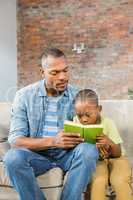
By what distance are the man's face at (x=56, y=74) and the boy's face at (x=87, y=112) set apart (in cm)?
18

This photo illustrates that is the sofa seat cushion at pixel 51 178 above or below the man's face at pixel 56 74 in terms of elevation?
below

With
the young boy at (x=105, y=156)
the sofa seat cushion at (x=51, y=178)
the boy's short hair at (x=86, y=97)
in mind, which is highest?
the boy's short hair at (x=86, y=97)

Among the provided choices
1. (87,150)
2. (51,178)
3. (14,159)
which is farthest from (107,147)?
(14,159)

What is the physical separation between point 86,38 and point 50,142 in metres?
4.34

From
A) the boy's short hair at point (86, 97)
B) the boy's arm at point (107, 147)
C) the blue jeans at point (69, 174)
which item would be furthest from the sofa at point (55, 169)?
the boy's short hair at point (86, 97)

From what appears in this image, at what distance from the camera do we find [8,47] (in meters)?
6.11

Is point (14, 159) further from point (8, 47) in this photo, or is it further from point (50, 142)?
point (8, 47)

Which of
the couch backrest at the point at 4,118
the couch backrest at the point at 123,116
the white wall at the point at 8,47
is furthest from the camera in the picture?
the white wall at the point at 8,47

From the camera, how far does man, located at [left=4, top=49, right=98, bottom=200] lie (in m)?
1.78

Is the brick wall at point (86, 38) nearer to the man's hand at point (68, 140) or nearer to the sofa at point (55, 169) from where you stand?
the sofa at point (55, 169)

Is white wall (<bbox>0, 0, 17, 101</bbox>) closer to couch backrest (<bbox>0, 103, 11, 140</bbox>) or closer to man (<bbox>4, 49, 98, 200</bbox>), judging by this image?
couch backrest (<bbox>0, 103, 11, 140</bbox>)

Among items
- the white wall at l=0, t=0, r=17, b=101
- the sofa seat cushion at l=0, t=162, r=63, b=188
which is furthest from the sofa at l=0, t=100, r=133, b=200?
the white wall at l=0, t=0, r=17, b=101

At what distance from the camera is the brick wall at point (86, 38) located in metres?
5.82

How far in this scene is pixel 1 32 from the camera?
20.0 ft
